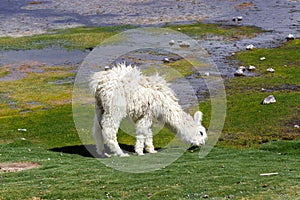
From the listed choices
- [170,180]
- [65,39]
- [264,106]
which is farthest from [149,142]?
[65,39]

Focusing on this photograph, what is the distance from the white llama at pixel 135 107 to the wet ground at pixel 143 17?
21139mm

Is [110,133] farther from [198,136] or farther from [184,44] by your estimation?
[184,44]

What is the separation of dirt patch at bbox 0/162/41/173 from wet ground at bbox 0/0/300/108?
78.3 ft

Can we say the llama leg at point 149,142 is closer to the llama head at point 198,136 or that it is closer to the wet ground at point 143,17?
the llama head at point 198,136

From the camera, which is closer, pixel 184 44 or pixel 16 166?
pixel 16 166

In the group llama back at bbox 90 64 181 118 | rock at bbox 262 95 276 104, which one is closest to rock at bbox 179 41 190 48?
rock at bbox 262 95 276 104

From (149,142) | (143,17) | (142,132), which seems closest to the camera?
(142,132)

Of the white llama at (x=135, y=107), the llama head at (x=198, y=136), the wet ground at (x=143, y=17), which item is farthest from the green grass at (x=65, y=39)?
the llama head at (x=198, y=136)

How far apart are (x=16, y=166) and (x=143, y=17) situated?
2066 inches

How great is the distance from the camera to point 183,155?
18000mm

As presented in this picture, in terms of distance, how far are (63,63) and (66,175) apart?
30026mm

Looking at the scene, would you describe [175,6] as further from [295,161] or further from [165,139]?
[295,161]

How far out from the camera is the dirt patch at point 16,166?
16.6 metres

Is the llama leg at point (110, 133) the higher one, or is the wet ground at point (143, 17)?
the wet ground at point (143, 17)
